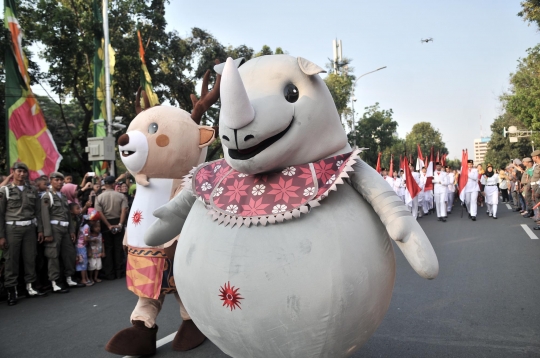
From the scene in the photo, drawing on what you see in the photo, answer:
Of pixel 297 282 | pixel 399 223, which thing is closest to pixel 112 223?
pixel 297 282

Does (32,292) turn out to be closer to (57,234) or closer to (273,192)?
(57,234)

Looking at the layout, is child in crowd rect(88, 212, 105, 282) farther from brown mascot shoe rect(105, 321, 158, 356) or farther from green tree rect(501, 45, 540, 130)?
green tree rect(501, 45, 540, 130)

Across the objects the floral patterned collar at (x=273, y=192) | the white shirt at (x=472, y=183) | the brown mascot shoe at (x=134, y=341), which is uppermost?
the floral patterned collar at (x=273, y=192)

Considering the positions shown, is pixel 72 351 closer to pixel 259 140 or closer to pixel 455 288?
pixel 259 140

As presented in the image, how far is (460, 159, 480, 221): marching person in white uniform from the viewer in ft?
40.5

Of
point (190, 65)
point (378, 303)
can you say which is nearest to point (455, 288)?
point (378, 303)

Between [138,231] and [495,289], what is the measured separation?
411 cm

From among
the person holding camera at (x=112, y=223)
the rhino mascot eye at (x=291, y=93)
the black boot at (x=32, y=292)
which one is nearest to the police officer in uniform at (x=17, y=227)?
the black boot at (x=32, y=292)

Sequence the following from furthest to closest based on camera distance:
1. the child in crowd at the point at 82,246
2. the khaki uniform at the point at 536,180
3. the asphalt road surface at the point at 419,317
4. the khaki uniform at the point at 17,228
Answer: the khaki uniform at the point at 536,180 < the child in crowd at the point at 82,246 < the khaki uniform at the point at 17,228 < the asphalt road surface at the point at 419,317

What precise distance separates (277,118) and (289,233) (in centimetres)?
55

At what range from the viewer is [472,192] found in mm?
12555

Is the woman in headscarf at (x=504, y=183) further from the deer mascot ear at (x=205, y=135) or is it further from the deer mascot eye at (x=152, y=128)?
the deer mascot eye at (x=152, y=128)

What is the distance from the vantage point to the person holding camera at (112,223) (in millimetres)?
7074

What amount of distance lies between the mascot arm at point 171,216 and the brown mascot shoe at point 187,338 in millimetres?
1204
